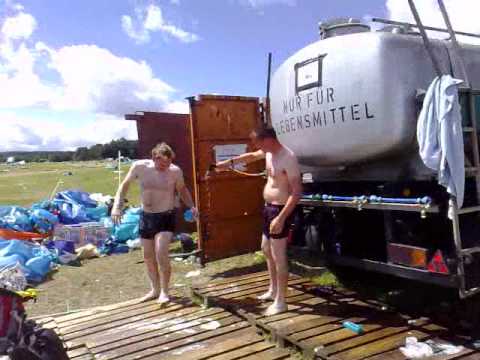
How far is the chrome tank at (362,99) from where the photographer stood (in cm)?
357

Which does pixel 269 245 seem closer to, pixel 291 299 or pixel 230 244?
pixel 291 299

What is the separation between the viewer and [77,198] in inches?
434

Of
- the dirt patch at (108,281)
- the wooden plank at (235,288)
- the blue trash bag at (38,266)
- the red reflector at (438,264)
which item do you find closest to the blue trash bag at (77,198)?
the dirt patch at (108,281)

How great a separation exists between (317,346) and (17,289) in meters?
2.20

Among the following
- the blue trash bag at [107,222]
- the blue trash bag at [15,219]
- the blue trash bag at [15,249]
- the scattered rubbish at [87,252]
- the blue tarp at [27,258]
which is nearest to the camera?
the blue tarp at [27,258]

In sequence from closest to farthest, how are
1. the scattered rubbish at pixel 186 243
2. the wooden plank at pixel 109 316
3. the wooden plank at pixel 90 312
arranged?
the wooden plank at pixel 109 316 → the wooden plank at pixel 90 312 → the scattered rubbish at pixel 186 243

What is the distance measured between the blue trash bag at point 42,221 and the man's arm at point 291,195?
20.4ft

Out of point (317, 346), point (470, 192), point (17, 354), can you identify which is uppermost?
point (470, 192)

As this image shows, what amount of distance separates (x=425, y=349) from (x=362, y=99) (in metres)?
1.94

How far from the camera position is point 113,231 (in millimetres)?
9086

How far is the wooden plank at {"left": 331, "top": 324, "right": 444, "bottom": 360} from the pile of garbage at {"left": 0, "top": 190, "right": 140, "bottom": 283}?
4.92m

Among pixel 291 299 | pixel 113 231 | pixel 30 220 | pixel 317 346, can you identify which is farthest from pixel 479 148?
pixel 30 220

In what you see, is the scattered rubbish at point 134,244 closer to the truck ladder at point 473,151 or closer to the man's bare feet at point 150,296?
the man's bare feet at point 150,296

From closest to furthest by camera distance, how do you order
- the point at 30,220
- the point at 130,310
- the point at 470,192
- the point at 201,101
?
the point at 470,192, the point at 130,310, the point at 201,101, the point at 30,220
